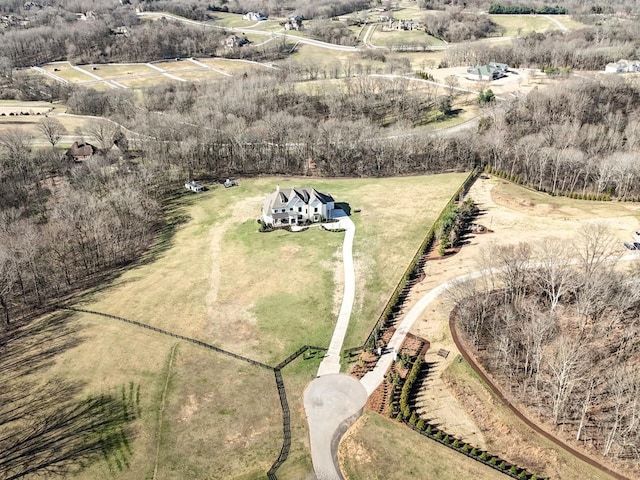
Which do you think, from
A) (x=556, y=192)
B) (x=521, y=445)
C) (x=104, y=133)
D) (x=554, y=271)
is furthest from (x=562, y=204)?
(x=104, y=133)

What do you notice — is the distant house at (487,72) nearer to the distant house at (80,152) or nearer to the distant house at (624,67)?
the distant house at (624,67)

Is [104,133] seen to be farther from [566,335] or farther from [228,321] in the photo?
[566,335]

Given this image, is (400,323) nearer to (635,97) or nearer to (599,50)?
(635,97)

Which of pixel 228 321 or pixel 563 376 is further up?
pixel 563 376

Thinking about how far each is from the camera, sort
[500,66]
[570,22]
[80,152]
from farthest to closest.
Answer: [570,22] < [500,66] < [80,152]

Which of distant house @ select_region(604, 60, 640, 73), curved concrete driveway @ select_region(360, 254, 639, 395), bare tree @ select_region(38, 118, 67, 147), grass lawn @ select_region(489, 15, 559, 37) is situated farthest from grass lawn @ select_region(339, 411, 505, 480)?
grass lawn @ select_region(489, 15, 559, 37)

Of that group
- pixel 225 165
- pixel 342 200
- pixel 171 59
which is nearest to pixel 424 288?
pixel 342 200
